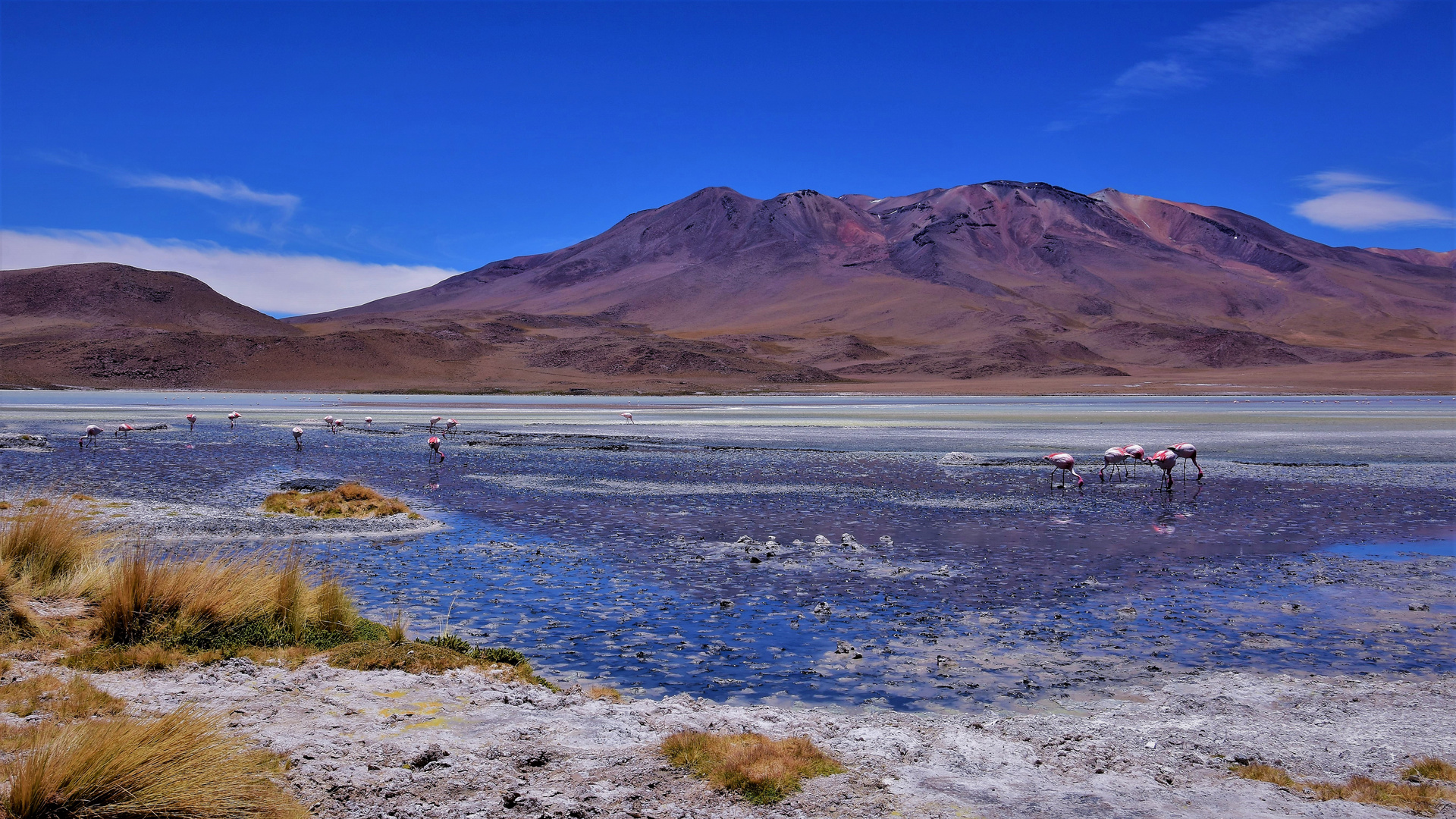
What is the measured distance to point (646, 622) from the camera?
9273 mm

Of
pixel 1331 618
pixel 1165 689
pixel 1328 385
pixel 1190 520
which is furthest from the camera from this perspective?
pixel 1328 385

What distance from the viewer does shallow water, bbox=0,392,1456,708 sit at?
8.16 metres

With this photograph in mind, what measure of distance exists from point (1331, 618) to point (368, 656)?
27.6 feet

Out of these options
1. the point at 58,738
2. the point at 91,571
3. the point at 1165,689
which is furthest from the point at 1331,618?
the point at 91,571

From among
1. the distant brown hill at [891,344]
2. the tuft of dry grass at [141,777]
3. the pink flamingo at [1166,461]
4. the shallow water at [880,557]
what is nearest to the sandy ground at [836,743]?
the tuft of dry grass at [141,777]

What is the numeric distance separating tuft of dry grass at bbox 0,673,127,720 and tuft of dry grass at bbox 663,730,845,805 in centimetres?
332

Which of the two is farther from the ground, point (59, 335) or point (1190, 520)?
point (59, 335)

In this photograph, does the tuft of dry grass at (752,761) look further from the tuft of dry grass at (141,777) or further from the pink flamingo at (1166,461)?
the pink flamingo at (1166,461)

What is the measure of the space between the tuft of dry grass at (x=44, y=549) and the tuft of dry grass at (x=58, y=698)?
120 inches

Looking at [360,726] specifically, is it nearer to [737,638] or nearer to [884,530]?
[737,638]

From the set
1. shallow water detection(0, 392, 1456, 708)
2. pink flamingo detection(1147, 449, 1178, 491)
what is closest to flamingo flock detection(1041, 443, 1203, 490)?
pink flamingo detection(1147, 449, 1178, 491)

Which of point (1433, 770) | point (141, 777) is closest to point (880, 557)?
point (1433, 770)

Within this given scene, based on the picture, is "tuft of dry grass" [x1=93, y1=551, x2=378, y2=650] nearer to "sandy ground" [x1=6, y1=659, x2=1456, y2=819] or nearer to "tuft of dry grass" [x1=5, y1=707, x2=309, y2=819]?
"sandy ground" [x1=6, y1=659, x2=1456, y2=819]

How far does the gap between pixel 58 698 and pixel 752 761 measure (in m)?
4.19
